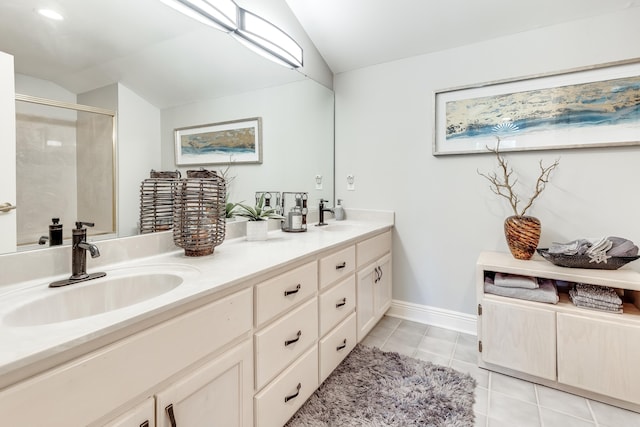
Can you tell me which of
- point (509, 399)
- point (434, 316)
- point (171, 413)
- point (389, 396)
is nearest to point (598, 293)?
point (509, 399)

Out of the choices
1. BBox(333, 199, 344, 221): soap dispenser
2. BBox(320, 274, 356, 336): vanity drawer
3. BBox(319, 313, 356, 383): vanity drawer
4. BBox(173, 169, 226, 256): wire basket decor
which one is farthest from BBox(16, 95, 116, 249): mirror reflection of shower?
BBox(333, 199, 344, 221): soap dispenser

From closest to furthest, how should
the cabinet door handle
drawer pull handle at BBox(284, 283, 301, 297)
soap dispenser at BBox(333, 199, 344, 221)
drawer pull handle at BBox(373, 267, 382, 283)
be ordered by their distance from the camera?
the cabinet door handle, drawer pull handle at BBox(284, 283, 301, 297), drawer pull handle at BBox(373, 267, 382, 283), soap dispenser at BBox(333, 199, 344, 221)

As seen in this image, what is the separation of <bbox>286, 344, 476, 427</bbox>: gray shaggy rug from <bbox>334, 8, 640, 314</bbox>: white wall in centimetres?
74

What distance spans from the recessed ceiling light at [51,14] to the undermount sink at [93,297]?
882 mm

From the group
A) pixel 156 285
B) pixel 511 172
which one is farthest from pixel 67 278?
pixel 511 172

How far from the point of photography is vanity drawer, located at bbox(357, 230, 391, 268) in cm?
193

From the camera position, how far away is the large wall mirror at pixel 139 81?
1.00 m

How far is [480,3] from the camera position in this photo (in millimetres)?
1897

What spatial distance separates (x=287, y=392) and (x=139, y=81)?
1462mm

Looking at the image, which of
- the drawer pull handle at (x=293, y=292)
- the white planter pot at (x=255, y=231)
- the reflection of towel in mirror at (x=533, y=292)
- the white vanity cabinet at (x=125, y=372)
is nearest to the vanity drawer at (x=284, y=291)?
the drawer pull handle at (x=293, y=292)

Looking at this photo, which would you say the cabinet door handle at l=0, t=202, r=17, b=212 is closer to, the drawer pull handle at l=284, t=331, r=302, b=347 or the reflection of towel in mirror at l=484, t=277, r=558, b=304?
the drawer pull handle at l=284, t=331, r=302, b=347

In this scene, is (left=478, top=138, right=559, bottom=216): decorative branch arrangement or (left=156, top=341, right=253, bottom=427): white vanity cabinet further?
(left=478, top=138, right=559, bottom=216): decorative branch arrangement

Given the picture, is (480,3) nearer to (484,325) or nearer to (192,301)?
(484,325)

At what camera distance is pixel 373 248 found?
211 centimetres
